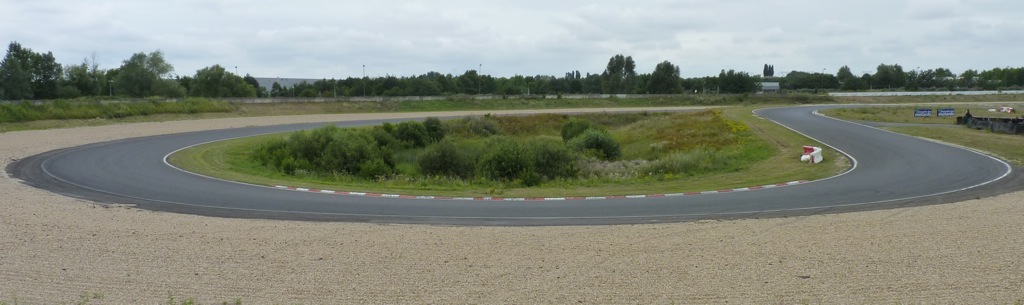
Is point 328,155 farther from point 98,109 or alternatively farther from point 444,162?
point 98,109

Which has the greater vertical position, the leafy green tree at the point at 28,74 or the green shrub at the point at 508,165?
the leafy green tree at the point at 28,74

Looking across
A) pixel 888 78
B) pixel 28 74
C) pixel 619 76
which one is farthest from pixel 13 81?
pixel 888 78

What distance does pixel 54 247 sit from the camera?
13.5 meters

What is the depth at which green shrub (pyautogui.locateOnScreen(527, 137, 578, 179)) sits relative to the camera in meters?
30.1

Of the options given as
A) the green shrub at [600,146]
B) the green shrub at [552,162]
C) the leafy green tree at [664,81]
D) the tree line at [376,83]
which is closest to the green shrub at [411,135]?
the green shrub at [600,146]

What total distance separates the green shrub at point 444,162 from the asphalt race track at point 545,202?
10.3m

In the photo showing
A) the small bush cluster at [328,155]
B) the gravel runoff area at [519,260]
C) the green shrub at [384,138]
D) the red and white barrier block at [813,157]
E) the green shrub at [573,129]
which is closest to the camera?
the gravel runoff area at [519,260]

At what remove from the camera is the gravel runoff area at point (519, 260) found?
35.0 feet

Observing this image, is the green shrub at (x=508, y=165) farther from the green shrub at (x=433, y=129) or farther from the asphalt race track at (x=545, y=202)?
the green shrub at (x=433, y=129)

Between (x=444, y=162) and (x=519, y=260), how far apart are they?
70.7 ft

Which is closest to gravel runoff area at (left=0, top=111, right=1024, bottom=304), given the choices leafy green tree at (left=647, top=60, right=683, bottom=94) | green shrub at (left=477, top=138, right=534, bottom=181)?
green shrub at (left=477, top=138, right=534, bottom=181)

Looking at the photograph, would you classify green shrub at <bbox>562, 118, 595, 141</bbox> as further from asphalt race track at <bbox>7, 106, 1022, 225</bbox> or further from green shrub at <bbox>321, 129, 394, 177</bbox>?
asphalt race track at <bbox>7, 106, 1022, 225</bbox>

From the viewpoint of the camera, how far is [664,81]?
12738 cm

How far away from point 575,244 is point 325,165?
22.4m
